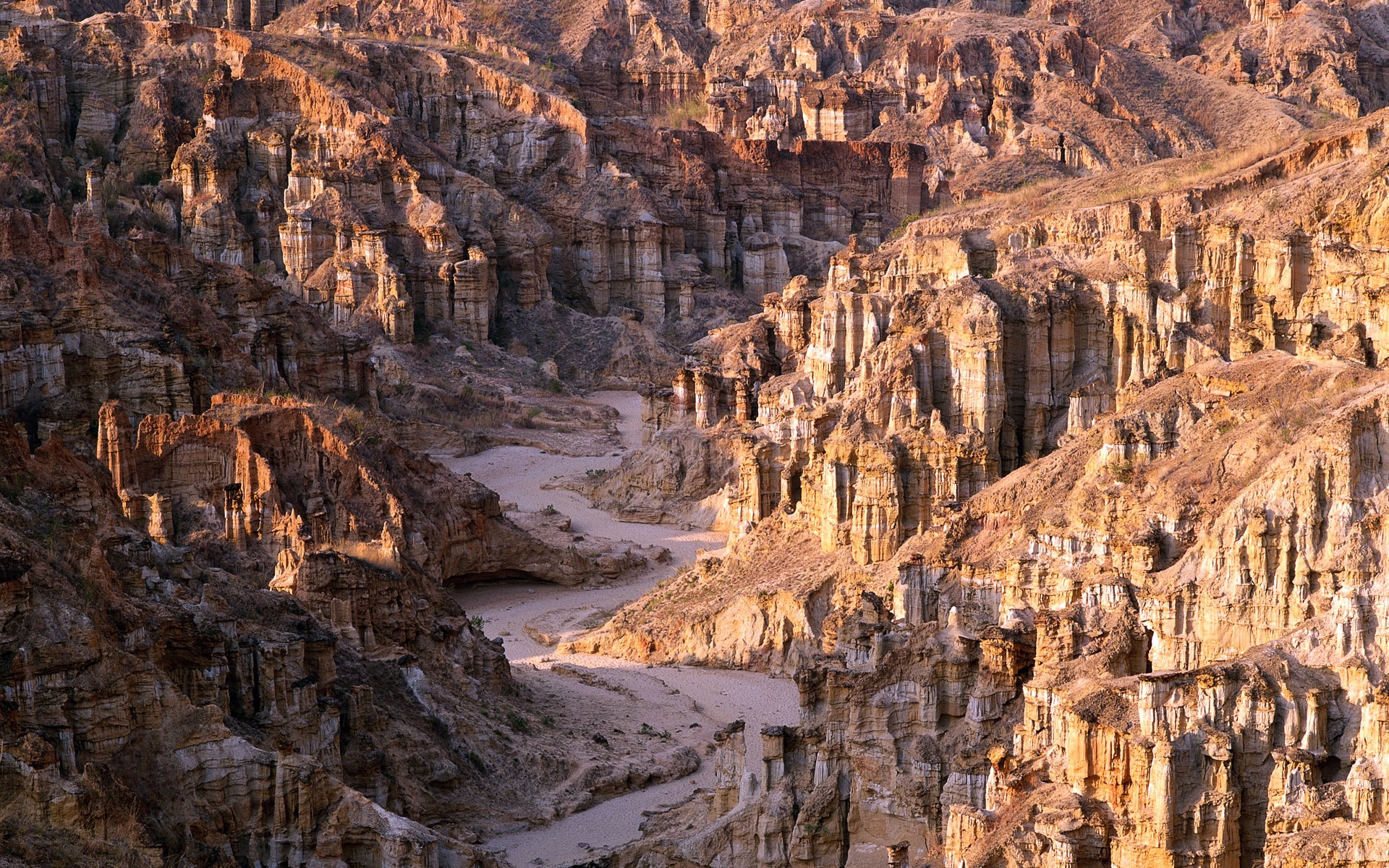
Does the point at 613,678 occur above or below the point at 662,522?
below

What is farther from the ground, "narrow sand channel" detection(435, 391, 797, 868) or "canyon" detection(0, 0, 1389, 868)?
"canyon" detection(0, 0, 1389, 868)

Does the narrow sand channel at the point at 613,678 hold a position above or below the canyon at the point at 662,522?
below

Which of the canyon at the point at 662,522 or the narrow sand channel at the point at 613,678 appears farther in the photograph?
the narrow sand channel at the point at 613,678

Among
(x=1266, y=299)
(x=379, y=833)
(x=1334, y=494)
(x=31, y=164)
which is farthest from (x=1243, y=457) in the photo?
(x=31, y=164)

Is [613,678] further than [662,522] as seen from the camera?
No
